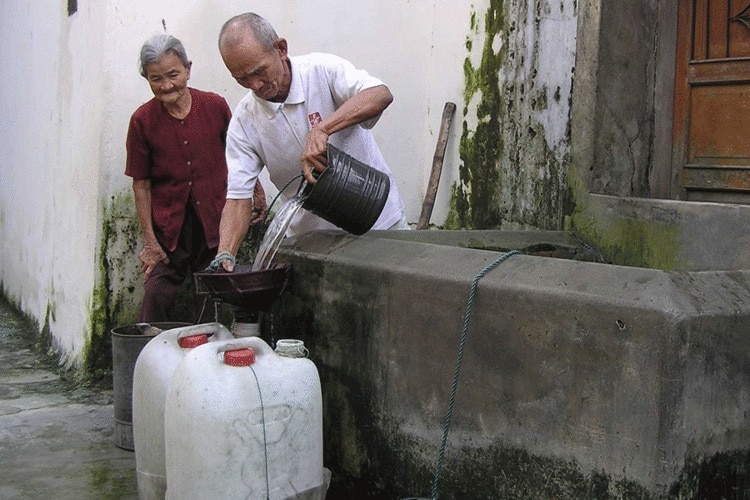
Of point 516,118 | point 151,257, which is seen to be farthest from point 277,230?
point 516,118

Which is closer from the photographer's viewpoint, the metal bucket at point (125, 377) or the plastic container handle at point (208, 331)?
the plastic container handle at point (208, 331)

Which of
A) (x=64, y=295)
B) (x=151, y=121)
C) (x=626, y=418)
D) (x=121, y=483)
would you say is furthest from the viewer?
(x=64, y=295)

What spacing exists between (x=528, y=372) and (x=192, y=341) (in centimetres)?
126

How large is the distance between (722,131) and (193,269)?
9.31 feet

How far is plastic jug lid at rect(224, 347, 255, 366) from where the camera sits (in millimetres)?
2893

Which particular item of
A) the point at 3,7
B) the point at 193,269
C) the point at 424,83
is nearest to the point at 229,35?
the point at 193,269

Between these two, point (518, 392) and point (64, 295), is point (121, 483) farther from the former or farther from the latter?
point (64, 295)

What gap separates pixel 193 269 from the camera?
16.9 feet

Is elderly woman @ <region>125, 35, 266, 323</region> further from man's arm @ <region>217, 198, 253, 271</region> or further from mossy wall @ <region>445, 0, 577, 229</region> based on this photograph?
mossy wall @ <region>445, 0, 577, 229</region>

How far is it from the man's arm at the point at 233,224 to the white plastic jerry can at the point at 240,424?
0.93 meters

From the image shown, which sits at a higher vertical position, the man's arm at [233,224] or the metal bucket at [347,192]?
the metal bucket at [347,192]

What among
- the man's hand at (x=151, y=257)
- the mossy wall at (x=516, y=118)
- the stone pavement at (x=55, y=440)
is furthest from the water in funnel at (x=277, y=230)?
the mossy wall at (x=516, y=118)

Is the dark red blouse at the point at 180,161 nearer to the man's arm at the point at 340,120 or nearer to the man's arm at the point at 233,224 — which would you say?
the man's arm at the point at 233,224

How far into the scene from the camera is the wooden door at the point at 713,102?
14.4ft
